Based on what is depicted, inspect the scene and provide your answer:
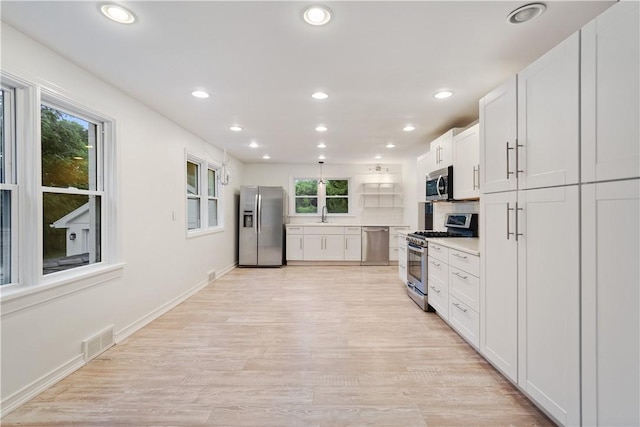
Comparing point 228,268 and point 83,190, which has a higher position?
point 83,190

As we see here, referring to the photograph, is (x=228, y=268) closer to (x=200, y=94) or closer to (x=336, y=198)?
(x=336, y=198)

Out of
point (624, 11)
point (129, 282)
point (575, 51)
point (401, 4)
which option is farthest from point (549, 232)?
point (129, 282)

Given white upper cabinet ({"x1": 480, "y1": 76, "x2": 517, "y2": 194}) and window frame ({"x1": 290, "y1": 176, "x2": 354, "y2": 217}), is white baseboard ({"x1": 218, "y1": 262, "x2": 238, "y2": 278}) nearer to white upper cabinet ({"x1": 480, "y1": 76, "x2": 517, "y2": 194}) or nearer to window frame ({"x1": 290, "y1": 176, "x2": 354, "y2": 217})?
window frame ({"x1": 290, "y1": 176, "x2": 354, "y2": 217})

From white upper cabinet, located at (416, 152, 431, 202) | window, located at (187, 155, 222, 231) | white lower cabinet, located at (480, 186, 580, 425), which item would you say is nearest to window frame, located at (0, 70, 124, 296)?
window, located at (187, 155, 222, 231)

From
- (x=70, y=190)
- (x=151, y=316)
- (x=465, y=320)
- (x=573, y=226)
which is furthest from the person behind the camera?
(x=151, y=316)

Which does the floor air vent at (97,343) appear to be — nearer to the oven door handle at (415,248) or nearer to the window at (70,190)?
the window at (70,190)

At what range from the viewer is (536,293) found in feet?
5.41

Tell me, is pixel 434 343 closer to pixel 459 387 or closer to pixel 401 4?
pixel 459 387

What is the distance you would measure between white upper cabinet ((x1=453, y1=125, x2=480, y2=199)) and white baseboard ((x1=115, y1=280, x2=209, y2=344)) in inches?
145

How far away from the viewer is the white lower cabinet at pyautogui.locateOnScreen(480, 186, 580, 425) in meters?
1.43

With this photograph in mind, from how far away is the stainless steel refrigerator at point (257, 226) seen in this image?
6.09 metres

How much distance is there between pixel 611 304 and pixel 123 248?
3.40m

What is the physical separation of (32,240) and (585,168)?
3.16 m

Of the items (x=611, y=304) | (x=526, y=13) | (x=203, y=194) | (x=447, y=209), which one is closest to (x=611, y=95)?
(x=526, y=13)
